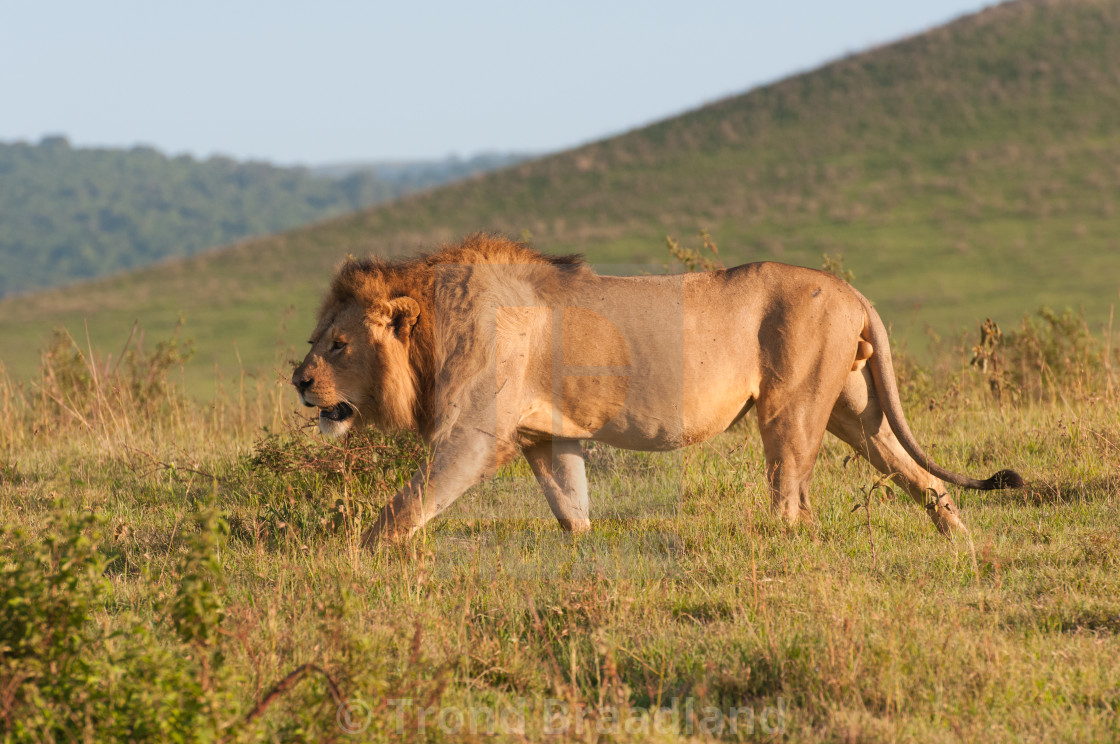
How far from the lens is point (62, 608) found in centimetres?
328

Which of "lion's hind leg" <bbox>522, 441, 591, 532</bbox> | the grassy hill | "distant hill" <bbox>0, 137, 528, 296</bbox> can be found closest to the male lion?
"lion's hind leg" <bbox>522, 441, 591, 532</bbox>

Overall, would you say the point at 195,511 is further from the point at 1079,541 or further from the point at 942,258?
the point at 942,258

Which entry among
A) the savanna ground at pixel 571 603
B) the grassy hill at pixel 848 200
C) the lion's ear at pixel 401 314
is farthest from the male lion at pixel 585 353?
the grassy hill at pixel 848 200

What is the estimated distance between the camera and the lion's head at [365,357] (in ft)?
17.6

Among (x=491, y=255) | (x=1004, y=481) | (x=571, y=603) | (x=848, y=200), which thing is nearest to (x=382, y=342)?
(x=491, y=255)

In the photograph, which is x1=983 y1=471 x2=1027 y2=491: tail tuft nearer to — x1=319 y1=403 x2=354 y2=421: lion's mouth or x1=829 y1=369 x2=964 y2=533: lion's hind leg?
x1=829 y1=369 x2=964 y2=533: lion's hind leg

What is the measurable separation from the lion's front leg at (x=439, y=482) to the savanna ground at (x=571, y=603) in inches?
6.2

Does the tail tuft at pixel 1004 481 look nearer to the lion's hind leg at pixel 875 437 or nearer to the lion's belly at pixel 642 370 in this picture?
the lion's hind leg at pixel 875 437

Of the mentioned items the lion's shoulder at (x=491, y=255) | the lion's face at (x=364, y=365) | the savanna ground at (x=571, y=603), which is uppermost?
the lion's shoulder at (x=491, y=255)

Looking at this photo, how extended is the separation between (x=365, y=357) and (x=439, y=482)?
2.89ft

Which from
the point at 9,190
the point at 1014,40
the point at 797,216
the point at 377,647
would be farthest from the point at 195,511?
the point at 9,190

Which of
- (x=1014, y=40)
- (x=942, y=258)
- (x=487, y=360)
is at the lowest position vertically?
(x=942, y=258)

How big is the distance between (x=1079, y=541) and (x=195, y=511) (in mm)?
5025

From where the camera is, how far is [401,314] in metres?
5.40
